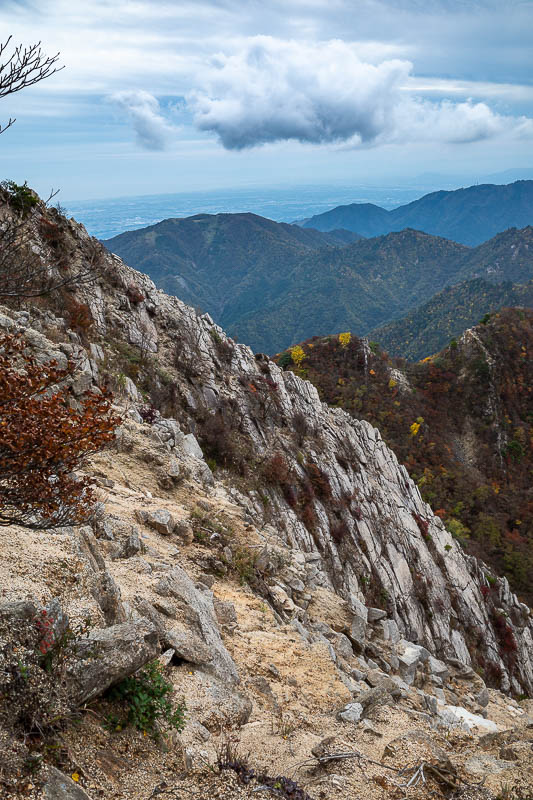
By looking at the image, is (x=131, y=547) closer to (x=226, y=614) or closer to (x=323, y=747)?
(x=226, y=614)

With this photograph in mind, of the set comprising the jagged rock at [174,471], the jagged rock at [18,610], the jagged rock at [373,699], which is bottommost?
the jagged rock at [373,699]

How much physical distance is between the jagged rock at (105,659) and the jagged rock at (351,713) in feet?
12.0

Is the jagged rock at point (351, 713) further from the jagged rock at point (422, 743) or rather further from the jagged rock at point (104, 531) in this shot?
the jagged rock at point (104, 531)

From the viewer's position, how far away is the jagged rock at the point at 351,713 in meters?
7.41

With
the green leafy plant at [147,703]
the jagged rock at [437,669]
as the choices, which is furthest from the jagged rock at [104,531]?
the jagged rock at [437,669]

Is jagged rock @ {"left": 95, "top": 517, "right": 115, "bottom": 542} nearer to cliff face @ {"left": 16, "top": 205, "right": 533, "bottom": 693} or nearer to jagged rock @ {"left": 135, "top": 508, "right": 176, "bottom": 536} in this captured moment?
jagged rock @ {"left": 135, "top": 508, "right": 176, "bottom": 536}

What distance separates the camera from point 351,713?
7527 mm

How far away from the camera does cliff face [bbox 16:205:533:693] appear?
25016 millimetres

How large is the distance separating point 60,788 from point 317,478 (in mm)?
25538

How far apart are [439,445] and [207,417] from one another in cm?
5050

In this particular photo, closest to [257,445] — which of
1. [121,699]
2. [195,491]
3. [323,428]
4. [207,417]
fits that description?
[207,417]

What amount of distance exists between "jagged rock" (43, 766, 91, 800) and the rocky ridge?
849 millimetres

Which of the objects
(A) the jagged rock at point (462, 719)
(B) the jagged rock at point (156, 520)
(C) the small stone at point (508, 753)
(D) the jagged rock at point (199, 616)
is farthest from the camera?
(B) the jagged rock at point (156, 520)

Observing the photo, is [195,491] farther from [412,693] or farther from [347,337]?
[347,337]
